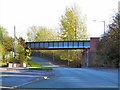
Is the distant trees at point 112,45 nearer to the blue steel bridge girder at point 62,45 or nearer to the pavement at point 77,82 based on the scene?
the pavement at point 77,82

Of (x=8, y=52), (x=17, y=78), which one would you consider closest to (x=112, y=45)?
(x=17, y=78)

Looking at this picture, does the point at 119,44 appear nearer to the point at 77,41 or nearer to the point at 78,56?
the point at 77,41

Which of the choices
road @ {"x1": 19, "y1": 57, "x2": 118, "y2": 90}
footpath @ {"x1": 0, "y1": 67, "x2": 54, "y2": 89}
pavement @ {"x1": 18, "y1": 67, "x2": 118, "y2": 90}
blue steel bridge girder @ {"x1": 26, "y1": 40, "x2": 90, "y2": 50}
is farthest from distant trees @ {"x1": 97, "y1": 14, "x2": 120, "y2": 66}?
blue steel bridge girder @ {"x1": 26, "y1": 40, "x2": 90, "y2": 50}

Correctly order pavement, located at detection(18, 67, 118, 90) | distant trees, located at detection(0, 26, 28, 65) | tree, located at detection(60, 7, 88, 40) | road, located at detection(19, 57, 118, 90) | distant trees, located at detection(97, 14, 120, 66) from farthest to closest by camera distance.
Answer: tree, located at detection(60, 7, 88, 40), distant trees, located at detection(0, 26, 28, 65), distant trees, located at detection(97, 14, 120, 66), road, located at detection(19, 57, 118, 90), pavement, located at detection(18, 67, 118, 90)

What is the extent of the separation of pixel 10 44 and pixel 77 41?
55.6 ft

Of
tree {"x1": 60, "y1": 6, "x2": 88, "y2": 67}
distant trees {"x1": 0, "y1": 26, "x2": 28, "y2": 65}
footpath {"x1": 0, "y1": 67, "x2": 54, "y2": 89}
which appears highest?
tree {"x1": 60, "y1": 6, "x2": 88, "y2": 67}

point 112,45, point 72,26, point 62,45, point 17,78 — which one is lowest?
point 17,78

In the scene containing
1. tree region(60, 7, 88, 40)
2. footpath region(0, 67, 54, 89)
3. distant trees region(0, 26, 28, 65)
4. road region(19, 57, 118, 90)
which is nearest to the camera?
road region(19, 57, 118, 90)

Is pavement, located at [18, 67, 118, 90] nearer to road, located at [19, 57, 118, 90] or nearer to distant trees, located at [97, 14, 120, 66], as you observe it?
road, located at [19, 57, 118, 90]

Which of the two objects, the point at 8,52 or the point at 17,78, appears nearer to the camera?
the point at 17,78

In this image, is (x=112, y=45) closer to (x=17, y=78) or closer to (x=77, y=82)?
(x=17, y=78)

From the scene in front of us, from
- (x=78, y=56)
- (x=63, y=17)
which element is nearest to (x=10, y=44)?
(x=63, y=17)

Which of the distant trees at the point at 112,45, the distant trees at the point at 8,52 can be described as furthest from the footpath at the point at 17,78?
the distant trees at the point at 8,52

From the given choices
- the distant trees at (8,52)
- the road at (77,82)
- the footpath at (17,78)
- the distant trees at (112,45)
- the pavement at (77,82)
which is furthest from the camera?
the distant trees at (8,52)
